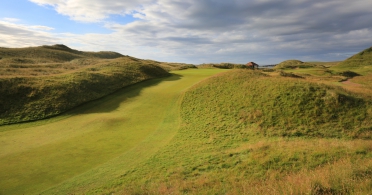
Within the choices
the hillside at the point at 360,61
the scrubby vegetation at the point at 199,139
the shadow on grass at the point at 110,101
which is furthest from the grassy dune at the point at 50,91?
the hillside at the point at 360,61

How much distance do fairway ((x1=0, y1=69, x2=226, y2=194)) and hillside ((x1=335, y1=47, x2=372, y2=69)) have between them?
95.2 m

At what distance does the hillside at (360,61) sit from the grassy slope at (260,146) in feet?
286

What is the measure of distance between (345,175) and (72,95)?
2499 cm

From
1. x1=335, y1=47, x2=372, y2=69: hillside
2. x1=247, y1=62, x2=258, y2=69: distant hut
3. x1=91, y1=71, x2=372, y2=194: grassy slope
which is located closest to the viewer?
x1=91, y1=71, x2=372, y2=194: grassy slope

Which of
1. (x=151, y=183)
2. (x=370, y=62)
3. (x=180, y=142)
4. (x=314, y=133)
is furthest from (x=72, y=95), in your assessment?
(x=370, y=62)

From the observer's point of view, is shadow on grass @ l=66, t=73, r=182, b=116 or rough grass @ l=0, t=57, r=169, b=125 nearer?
rough grass @ l=0, t=57, r=169, b=125

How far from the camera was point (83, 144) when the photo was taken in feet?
45.8

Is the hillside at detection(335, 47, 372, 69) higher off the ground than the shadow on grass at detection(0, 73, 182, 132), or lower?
higher

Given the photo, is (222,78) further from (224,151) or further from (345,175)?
(345,175)

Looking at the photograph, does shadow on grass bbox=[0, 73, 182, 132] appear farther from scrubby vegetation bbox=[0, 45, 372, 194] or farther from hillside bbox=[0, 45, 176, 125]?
hillside bbox=[0, 45, 176, 125]

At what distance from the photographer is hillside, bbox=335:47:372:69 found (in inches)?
3495

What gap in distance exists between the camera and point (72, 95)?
79.1 ft

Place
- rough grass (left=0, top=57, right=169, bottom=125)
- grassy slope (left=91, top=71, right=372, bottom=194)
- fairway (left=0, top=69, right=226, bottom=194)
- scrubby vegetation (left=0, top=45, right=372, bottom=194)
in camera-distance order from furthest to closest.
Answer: rough grass (left=0, top=57, right=169, bottom=125)
fairway (left=0, top=69, right=226, bottom=194)
scrubby vegetation (left=0, top=45, right=372, bottom=194)
grassy slope (left=91, top=71, right=372, bottom=194)

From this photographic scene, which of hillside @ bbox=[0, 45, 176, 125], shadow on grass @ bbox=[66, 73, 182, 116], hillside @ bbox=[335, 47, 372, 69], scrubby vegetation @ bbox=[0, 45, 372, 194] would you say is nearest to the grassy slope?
scrubby vegetation @ bbox=[0, 45, 372, 194]
